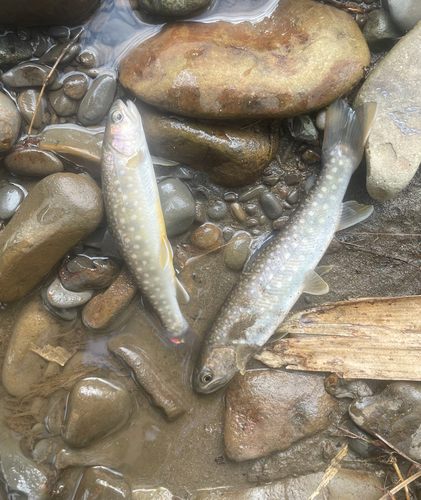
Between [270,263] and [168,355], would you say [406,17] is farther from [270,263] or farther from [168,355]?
[168,355]

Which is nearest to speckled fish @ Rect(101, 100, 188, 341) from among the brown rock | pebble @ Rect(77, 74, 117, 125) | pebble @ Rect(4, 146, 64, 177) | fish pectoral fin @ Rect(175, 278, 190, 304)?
fish pectoral fin @ Rect(175, 278, 190, 304)

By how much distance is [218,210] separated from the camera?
145 inches

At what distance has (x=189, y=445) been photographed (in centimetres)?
354

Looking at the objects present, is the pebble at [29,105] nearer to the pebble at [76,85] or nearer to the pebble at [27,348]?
the pebble at [76,85]

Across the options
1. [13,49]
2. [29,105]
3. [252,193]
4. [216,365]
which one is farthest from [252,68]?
[216,365]

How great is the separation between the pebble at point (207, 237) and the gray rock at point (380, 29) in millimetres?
2252

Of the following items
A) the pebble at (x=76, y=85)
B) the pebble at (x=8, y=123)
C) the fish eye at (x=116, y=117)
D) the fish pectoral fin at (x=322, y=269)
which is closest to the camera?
the fish eye at (x=116, y=117)

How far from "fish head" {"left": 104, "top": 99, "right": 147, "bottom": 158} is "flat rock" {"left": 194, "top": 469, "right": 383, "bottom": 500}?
124 inches

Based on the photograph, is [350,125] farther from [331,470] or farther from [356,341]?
[331,470]

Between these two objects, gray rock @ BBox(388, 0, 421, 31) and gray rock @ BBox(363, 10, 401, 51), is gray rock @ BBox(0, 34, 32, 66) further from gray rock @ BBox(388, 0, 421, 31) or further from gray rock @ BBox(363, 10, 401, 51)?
gray rock @ BBox(388, 0, 421, 31)

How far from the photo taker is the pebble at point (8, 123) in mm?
3242

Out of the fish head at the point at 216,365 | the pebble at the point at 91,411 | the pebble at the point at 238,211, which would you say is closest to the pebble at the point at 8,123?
A: the pebble at the point at 238,211

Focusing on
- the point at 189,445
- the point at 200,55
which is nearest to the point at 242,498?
the point at 189,445

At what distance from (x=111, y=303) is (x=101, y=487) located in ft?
5.19
